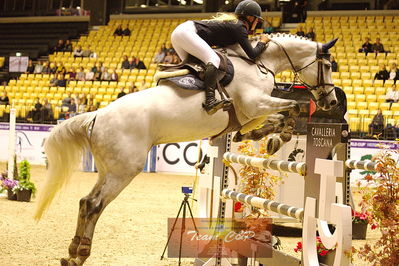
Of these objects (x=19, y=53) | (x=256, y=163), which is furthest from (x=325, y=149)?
(x=19, y=53)

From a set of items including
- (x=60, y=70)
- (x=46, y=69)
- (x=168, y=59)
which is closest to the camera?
(x=168, y=59)

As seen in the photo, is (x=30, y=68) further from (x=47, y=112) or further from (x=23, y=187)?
(x=23, y=187)

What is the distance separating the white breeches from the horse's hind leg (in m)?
1.03

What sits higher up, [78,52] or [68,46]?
[68,46]

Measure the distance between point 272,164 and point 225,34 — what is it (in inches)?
42.7

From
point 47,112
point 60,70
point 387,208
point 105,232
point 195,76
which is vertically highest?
point 60,70

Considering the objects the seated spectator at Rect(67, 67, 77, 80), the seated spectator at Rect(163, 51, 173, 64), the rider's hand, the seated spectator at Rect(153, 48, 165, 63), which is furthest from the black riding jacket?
the seated spectator at Rect(67, 67, 77, 80)

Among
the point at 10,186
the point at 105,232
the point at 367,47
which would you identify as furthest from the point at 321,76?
the point at 367,47

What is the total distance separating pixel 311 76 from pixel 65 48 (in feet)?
61.1

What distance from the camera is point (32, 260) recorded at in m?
5.12

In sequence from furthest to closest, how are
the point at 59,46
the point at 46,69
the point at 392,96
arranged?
1. the point at 59,46
2. the point at 46,69
3. the point at 392,96

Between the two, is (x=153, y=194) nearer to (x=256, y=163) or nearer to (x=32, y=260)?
(x=32, y=260)

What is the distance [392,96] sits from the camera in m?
13.9

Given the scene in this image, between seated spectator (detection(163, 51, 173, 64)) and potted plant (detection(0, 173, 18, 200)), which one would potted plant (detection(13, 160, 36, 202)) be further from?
seated spectator (detection(163, 51, 173, 64))
